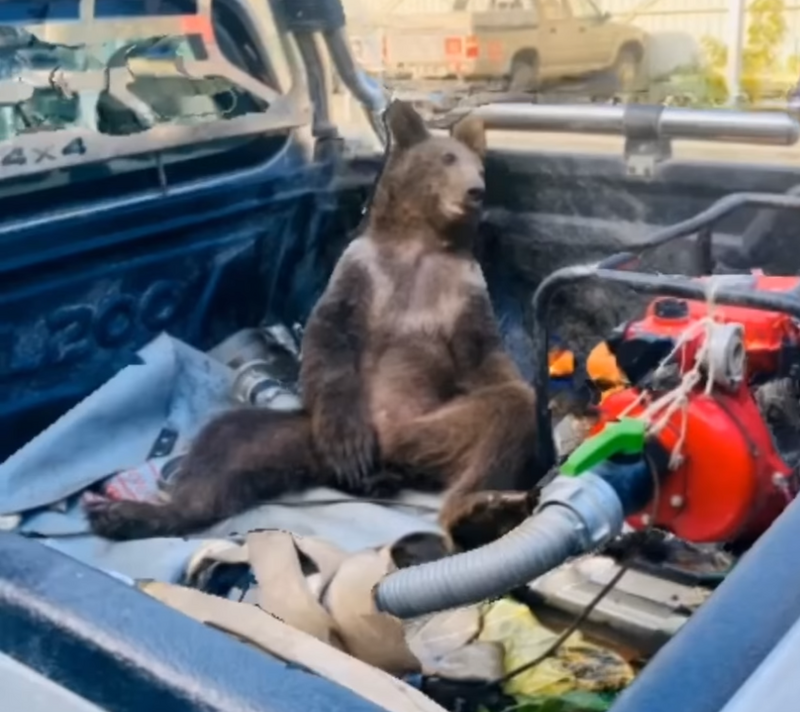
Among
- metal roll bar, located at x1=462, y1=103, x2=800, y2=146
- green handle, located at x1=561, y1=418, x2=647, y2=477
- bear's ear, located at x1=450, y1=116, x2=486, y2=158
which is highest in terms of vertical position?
metal roll bar, located at x1=462, y1=103, x2=800, y2=146

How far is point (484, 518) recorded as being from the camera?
8.16ft

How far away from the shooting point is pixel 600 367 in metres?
2.53

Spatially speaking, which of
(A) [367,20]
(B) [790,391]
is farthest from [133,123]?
(A) [367,20]

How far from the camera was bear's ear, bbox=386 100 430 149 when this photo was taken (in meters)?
3.33

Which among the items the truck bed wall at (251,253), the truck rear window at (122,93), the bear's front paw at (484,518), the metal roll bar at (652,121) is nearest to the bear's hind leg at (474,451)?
the bear's front paw at (484,518)

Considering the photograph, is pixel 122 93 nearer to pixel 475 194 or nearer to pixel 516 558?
pixel 475 194

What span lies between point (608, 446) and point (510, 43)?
45.2 feet

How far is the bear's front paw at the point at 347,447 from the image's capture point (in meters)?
2.98

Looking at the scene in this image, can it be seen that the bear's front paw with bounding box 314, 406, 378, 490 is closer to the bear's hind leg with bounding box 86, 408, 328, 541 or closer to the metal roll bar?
the bear's hind leg with bounding box 86, 408, 328, 541

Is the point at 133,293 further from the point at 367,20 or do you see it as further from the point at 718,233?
the point at 367,20

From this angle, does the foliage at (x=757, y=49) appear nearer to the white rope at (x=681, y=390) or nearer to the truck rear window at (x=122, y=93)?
the truck rear window at (x=122, y=93)

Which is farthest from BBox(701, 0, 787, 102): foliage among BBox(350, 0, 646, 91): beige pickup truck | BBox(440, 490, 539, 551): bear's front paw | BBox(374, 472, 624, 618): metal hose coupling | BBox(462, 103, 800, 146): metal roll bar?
BBox(374, 472, 624, 618): metal hose coupling

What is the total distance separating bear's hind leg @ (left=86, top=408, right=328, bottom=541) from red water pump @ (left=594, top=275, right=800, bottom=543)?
3.49ft

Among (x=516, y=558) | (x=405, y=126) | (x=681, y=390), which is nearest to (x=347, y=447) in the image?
(x=405, y=126)
